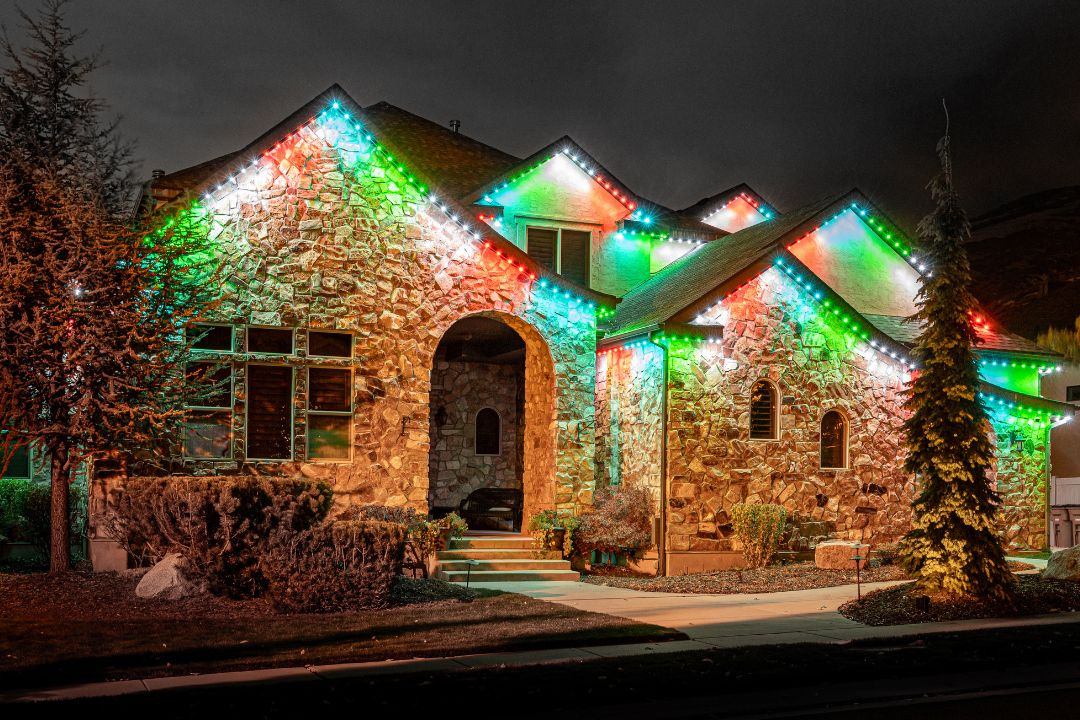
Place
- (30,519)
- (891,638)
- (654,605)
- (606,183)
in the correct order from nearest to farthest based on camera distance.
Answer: (891,638) → (654,605) → (30,519) → (606,183)

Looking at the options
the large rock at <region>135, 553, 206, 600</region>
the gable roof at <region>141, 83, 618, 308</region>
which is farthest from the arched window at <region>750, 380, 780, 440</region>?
the large rock at <region>135, 553, 206, 600</region>

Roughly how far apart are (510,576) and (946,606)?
6848 millimetres

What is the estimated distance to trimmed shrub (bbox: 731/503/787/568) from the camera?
18625 millimetres

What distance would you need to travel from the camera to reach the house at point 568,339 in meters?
17.4

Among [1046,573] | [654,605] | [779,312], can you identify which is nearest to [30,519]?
[654,605]

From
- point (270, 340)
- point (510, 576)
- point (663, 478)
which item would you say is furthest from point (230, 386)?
point (663, 478)

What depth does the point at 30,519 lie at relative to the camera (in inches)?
710

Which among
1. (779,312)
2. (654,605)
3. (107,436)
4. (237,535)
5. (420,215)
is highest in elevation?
(420,215)

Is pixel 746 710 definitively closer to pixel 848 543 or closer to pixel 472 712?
pixel 472 712

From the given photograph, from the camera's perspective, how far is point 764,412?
1984 centimetres

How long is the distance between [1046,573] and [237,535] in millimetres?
12258

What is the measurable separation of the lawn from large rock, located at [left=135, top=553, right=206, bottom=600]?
0.23m

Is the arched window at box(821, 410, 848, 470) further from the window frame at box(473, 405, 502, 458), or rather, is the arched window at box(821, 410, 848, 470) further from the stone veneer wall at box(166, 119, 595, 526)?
the window frame at box(473, 405, 502, 458)

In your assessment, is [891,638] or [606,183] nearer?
[891,638]
